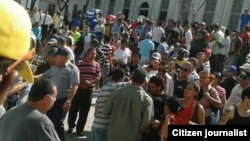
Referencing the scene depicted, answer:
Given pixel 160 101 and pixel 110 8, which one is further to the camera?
pixel 110 8

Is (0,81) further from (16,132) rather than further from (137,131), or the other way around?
(137,131)

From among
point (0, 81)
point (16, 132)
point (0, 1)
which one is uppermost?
point (0, 1)

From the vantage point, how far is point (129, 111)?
523 cm

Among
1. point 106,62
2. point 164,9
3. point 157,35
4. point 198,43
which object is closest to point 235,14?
point 164,9

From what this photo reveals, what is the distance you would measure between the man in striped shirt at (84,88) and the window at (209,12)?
29809 millimetres

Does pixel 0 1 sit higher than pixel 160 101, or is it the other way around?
pixel 0 1

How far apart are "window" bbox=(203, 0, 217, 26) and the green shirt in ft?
105

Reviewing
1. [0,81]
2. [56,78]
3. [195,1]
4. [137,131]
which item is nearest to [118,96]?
[137,131]

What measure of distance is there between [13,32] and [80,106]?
6.69 metres

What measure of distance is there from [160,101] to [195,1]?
32080 millimetres

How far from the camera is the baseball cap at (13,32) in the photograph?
1.23m

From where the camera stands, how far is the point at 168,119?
5258 millimetres

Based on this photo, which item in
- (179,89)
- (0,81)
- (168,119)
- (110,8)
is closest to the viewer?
(0,81)

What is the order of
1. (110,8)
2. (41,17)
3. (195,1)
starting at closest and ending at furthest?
(41,17) → (195,1) → (110,8)
